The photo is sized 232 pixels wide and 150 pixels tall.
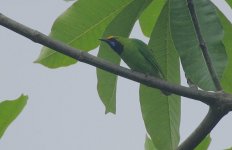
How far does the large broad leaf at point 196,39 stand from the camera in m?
2.78

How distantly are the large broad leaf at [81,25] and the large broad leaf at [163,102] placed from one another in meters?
0.27

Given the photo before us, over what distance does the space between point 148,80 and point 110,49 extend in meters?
0.96

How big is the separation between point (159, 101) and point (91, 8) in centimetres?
65

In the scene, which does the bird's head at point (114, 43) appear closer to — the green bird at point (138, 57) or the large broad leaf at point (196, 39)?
the green bird at point (138, 57)

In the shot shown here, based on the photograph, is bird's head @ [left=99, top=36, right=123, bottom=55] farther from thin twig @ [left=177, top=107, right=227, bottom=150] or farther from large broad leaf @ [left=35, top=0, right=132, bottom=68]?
thin twig @ [left=177, top=107, right=227, bottom=150]

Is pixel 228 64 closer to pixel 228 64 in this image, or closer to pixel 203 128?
pixel 228 64

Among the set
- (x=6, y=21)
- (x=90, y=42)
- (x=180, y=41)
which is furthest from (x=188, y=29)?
(x=6, y=21)

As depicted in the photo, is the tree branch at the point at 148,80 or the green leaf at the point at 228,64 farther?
the green leaf at the point at 228,64

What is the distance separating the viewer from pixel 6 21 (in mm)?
2314

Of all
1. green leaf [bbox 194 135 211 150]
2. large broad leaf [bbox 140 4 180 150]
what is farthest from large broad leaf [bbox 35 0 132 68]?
green leaf [bbox 194 135 211 150]

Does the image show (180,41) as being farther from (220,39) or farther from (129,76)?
(129,76)

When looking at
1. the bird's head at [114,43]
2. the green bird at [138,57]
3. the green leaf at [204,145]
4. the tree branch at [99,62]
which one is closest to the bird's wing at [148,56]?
the green bird at [138,57]

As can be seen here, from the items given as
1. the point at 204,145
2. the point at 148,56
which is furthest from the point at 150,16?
the point at 204,145

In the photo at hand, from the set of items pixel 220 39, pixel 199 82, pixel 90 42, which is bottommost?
pixel 90 42
